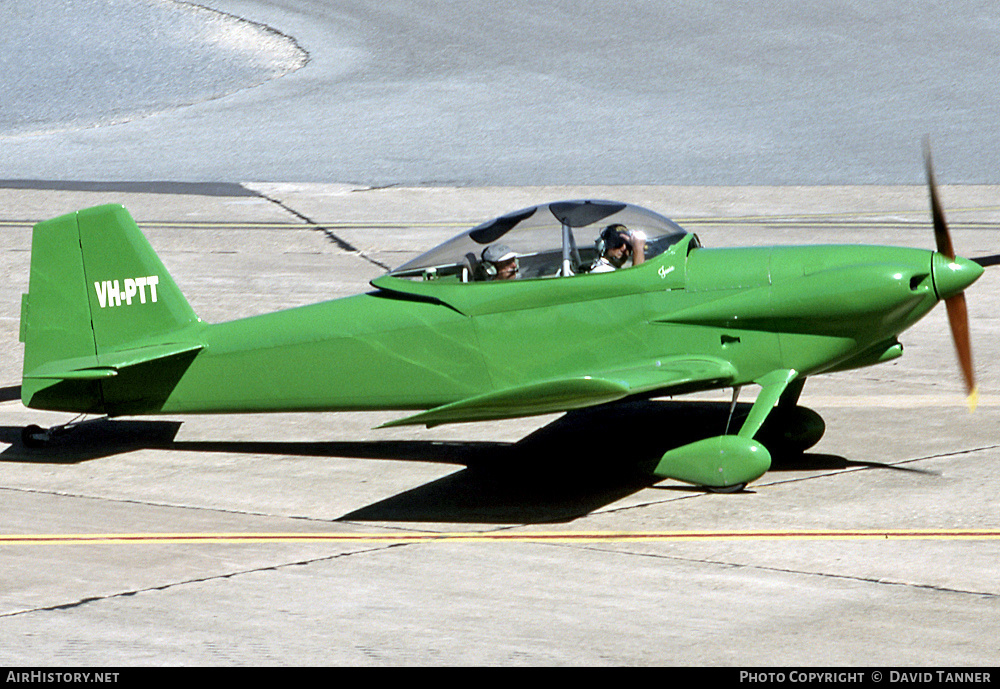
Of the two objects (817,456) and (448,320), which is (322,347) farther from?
(817,456)

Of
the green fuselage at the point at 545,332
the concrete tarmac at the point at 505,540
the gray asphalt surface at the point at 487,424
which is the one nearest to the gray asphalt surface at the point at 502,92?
the gray asphalt surface at the point at 487,424

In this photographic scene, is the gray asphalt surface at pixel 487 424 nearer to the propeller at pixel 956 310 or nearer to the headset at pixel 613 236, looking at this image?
the propeller at pixel 956 310

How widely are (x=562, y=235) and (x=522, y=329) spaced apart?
789mm

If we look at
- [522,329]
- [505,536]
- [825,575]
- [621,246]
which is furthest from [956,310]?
[505,536]

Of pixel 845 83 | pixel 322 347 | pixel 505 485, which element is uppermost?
pixel 845 83

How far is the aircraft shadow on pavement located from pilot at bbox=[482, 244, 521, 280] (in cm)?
155

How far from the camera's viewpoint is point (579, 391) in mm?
8602

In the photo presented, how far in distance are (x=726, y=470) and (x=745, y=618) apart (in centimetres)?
220

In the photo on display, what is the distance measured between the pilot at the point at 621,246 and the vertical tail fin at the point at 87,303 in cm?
369

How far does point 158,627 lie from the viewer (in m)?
6.91

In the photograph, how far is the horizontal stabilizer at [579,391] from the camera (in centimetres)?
859

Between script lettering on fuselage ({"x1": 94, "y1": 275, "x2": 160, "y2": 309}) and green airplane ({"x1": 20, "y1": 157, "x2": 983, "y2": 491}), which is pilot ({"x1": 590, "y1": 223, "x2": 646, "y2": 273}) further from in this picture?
script lettering on fuselage ({"x1": 94, "y1": 275, "x2": 160, "y2": 309})

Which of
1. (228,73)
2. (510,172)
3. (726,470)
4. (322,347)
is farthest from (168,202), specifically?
(726,470)

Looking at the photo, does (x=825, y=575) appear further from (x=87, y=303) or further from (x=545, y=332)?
(x=87, y=303)
